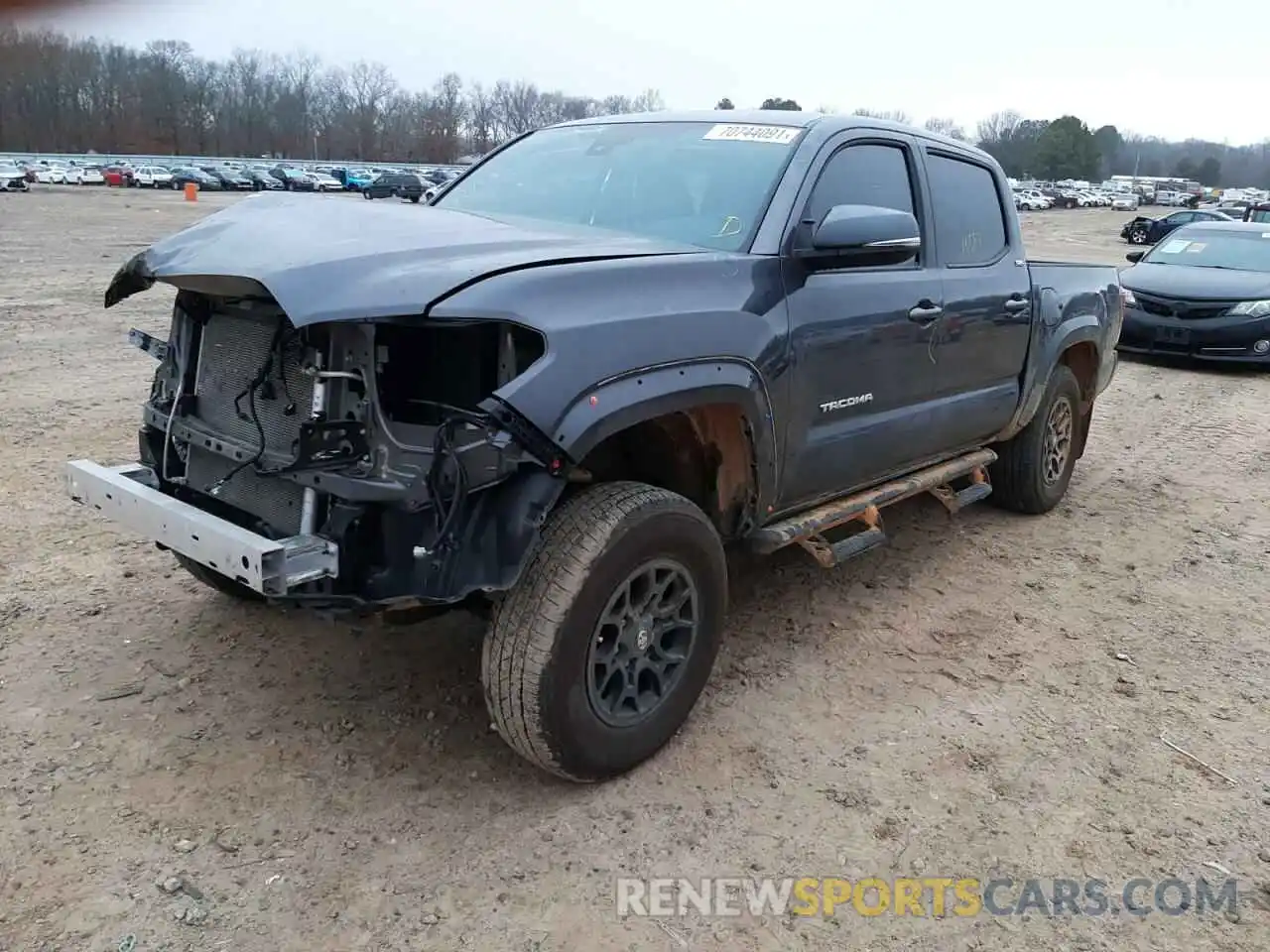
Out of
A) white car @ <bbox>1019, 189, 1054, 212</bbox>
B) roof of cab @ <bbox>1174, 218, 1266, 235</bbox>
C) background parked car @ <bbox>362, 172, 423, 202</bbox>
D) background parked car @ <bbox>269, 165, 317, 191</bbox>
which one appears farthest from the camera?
white car @ <bbox>1019, 189, 1054, 212</bbox>

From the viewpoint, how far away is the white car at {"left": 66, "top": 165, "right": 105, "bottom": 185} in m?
59.8

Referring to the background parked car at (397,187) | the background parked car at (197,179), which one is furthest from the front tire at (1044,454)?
the background parked car at (197,179)

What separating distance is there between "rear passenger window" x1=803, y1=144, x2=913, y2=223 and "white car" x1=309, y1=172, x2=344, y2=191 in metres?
58.3

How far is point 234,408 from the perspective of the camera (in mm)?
3119

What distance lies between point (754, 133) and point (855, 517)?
1.53 meters

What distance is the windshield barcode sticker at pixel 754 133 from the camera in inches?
150

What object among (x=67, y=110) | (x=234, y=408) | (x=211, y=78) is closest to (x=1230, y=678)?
(x=234, y=408)

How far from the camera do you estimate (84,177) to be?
60.8 metres

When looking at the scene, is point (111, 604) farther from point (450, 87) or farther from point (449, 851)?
point (450, 87)

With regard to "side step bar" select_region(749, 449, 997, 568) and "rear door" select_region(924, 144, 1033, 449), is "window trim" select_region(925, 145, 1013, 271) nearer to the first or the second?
"rear door" select_region(924, 144, 1033, 449)

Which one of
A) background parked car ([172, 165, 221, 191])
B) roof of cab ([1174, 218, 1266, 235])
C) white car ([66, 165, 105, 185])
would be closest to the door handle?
roof of cab ([1174, 218, 1266, 235])

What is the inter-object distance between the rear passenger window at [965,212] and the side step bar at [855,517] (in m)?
0.95

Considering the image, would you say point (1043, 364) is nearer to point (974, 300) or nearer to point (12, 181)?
point (974, 300)

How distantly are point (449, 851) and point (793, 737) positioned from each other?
1.24 metres
